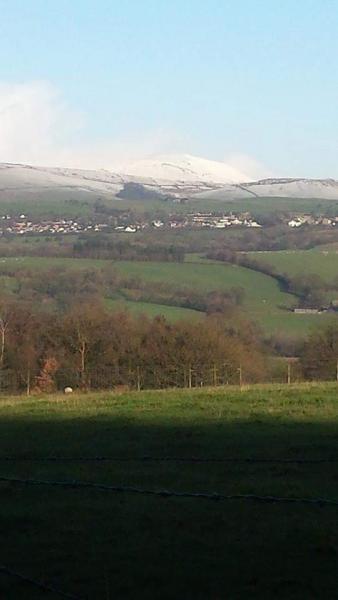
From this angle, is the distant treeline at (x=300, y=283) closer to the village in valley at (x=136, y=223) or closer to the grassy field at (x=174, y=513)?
the village in valley at (x=136, y=223)

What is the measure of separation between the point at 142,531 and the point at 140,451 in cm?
568

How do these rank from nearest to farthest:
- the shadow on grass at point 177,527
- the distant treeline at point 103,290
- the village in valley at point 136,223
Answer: the shadow on grass at point 177,527 < the distant treeline at point 103,290 < the village in valley at point 136,223

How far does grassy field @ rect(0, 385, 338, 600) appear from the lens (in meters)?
8.64

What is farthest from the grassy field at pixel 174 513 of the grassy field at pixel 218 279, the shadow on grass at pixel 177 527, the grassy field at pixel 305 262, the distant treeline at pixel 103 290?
the grassy field at pixel 305 262

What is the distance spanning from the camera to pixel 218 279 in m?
71.8

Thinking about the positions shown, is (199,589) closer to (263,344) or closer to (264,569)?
(264,569)

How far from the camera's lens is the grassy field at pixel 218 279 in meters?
59.2

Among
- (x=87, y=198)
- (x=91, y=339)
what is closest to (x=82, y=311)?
(x=91, y=339)

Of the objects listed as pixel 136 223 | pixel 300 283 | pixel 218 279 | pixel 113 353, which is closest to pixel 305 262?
pixel 300 283

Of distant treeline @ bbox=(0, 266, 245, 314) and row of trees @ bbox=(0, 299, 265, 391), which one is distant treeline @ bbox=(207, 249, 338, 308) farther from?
row of trees @ bbox=(0, 299, 265, 391)

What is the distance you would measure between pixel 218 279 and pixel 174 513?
60.9 metres

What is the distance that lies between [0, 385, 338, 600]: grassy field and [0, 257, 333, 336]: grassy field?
37660mm

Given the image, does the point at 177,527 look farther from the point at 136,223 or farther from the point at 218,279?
the point at 136,223

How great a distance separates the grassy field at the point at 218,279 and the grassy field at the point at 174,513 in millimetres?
37660
